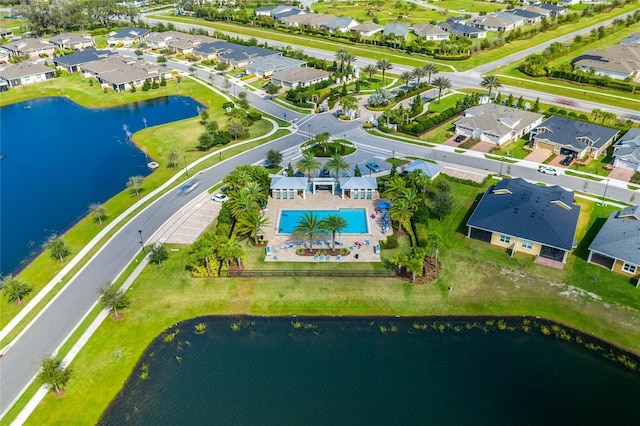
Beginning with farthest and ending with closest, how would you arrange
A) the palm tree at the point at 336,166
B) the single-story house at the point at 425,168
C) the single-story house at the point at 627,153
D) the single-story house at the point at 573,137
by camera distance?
1. the single-story house at the point at 573,137
2. the single-story house at the point at 627,153
3. the single-story house at the point at 425,168
4. the palm tree at the point at 336,166

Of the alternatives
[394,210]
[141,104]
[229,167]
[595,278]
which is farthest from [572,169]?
[141,104]

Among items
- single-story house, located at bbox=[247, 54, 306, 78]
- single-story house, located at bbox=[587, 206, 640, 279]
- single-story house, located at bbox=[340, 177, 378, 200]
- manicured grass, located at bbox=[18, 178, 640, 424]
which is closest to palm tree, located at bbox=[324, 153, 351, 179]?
single-story house, located at bbox=[340, 177, 378, 200]

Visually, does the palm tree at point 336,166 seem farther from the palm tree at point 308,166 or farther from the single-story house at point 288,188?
the single-story house at point 288,188

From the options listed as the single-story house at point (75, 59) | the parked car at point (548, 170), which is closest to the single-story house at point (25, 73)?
the single-story house at point (75, 59)

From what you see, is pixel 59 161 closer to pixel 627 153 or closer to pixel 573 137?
A: pixel 573 137

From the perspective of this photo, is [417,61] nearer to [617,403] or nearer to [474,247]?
[474,247]
